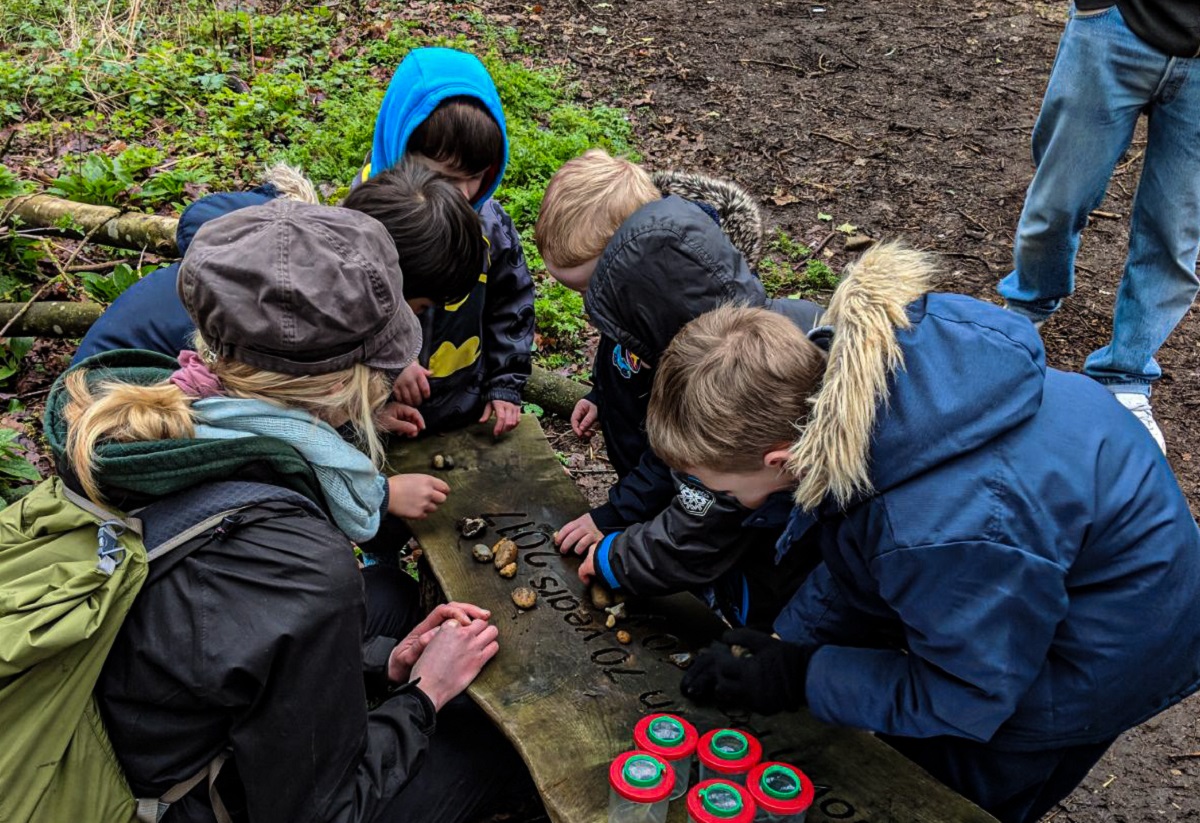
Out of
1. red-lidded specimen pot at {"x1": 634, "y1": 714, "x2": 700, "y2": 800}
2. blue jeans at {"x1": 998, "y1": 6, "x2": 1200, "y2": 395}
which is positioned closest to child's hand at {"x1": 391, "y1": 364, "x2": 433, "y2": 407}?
red-lidded specimen pot at {"x1": 634, "y1": 714, "x2": 700, "y2": 800}

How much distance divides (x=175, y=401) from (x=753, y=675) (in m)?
1.55

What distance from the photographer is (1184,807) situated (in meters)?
3.21

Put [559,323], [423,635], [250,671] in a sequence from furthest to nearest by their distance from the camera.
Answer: [559,323]
[423,635]
[250,671]

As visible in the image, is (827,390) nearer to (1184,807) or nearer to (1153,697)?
(1153,697)

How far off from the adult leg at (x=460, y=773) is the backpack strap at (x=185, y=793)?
1.95 feet

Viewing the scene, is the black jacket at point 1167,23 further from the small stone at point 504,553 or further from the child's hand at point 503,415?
the small stone at point 504,553

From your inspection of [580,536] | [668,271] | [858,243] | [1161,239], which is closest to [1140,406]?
[1161,239]

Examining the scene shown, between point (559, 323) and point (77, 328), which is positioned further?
point (559, 323)

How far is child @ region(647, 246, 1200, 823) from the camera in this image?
1.97 m

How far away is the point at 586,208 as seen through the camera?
3.08 meters

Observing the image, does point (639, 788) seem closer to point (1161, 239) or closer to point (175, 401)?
point (175, 401)

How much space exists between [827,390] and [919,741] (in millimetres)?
1198

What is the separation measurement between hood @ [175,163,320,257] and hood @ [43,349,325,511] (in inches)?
33.2

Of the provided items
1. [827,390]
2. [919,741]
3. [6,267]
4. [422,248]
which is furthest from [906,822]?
[6,267]
